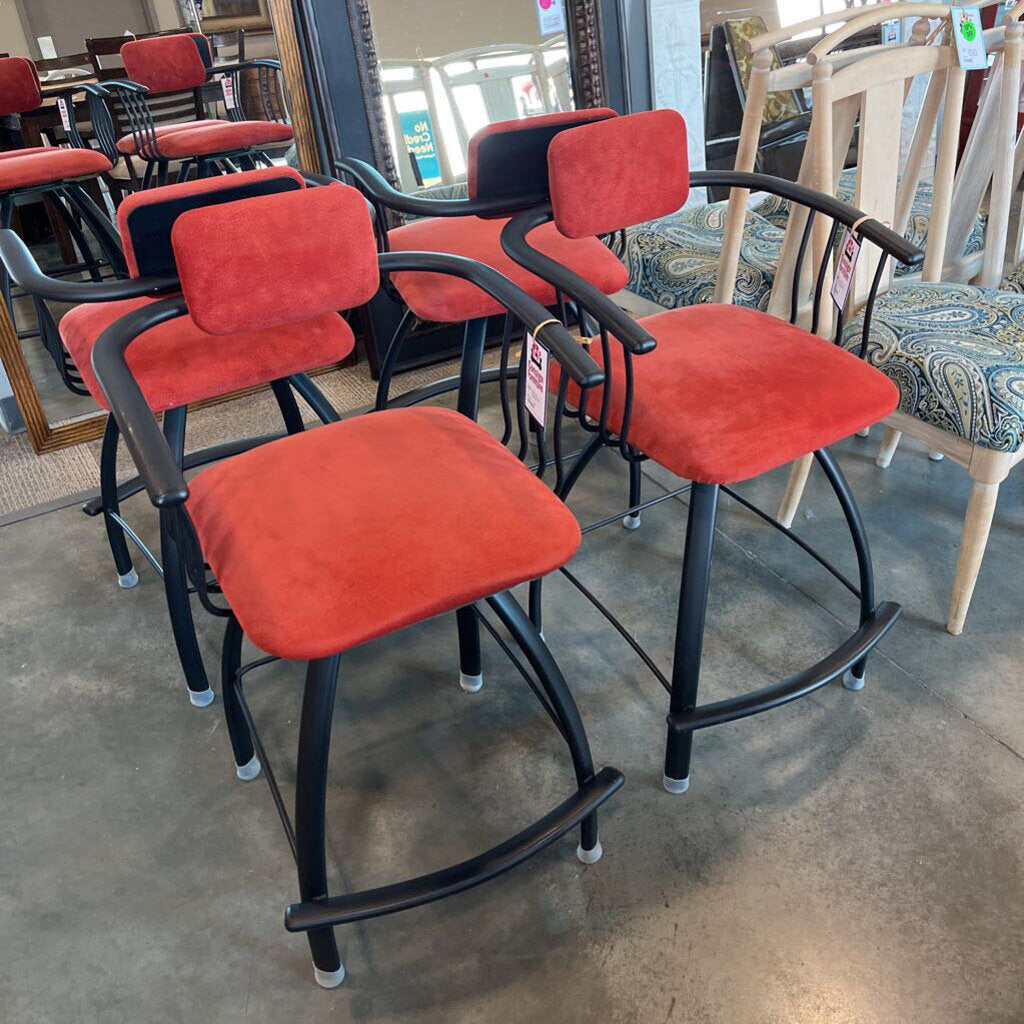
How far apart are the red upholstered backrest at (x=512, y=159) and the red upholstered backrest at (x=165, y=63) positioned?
1.13m

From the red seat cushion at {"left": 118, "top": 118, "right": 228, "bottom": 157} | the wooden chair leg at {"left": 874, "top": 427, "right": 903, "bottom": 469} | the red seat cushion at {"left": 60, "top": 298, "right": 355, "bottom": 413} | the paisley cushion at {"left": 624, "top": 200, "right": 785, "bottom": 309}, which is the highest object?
the red seat cushion at {"left": 118, "top": 118, "right": 228, "bottom": 157}

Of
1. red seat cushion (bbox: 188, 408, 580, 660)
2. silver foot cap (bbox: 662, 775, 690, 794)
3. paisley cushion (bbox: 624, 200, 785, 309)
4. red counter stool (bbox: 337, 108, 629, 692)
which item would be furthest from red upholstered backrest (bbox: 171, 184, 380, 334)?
paisley cushion (bbox: 624, 200, 785, 309)

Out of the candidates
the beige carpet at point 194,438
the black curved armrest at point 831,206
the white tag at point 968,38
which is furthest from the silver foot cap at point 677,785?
the beige carpet at point 194,438

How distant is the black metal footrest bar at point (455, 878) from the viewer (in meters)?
1.02

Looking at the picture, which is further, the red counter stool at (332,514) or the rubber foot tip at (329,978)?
the rubber foot tip at (329,978)

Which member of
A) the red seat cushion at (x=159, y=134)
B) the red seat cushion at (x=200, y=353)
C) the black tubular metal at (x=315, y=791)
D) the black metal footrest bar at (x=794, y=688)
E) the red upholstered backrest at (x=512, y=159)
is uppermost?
the red seat cushion at (x=159, y=134)

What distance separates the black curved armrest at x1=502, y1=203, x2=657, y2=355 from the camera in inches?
38.4

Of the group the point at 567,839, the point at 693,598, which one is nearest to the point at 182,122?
the point at 693,598

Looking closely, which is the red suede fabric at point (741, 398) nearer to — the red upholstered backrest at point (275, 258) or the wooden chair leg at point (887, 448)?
the red upholstered backrest at point (275, 258)

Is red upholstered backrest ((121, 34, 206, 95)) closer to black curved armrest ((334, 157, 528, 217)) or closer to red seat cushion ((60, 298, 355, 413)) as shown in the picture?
black curved armrest ((334, 157, 528, 217))

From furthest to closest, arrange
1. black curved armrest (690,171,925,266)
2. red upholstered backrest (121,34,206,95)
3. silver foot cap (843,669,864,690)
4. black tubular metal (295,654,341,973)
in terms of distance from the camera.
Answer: red upholstered backrest (121,34,206,95) → silver foot cap (843,669,864,690) → black curved armrest (690,171,925,266) → black tubular metal (295,654,341,973)

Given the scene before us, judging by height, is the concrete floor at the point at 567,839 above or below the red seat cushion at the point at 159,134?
below

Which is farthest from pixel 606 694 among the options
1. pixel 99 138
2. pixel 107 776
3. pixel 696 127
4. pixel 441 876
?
pixel 696 127

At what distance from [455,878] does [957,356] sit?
1.10m
